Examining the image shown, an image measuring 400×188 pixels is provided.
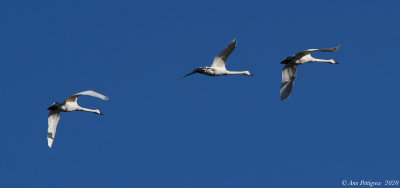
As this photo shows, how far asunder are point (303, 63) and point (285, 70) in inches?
46.3

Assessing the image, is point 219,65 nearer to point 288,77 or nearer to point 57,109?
point 288,77

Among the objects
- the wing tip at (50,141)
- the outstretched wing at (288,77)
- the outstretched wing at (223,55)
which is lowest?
the wing tip at (50,141)

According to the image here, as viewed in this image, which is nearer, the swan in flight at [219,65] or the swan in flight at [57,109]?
the swan in flight at [219,65]

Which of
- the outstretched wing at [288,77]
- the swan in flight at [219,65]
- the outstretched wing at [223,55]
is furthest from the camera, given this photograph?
the outstretched wing at [288,77]

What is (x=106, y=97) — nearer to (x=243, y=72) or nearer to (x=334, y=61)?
(x=243, y=72)

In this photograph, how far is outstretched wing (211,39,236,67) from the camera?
→ 172ft

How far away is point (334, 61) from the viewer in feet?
195

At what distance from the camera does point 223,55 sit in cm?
5347

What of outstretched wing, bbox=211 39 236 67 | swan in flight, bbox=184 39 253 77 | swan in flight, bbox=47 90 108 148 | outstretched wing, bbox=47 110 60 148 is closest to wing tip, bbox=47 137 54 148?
swan in flight, bbox=47 90 108 148

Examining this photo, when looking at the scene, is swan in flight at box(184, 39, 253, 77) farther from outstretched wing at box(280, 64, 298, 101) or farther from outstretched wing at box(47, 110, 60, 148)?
outstretched wing at box(47, 110, 60, 148)

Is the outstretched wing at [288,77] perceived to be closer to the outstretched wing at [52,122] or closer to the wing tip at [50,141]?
the outstretched wing at [52,122]

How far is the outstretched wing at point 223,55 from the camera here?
52469 millimetres

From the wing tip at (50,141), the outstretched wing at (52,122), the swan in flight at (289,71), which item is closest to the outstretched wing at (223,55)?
the swan in flight at (289,71)

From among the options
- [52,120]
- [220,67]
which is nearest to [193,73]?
[220,67]
